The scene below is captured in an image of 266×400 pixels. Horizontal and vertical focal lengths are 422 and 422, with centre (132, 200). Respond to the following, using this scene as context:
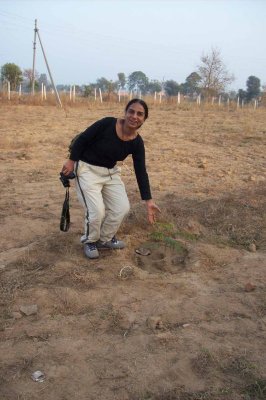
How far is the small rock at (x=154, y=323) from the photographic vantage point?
2758 mm

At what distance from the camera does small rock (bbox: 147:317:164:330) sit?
276 cm

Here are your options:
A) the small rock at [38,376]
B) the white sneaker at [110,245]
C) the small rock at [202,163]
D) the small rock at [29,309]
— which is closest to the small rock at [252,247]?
the white sneaker at [110,245]

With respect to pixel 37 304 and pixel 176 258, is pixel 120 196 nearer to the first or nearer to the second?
pixel 176 258

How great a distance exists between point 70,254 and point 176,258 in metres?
0.96

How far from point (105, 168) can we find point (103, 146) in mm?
208

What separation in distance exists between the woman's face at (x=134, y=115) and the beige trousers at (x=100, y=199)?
490 mm

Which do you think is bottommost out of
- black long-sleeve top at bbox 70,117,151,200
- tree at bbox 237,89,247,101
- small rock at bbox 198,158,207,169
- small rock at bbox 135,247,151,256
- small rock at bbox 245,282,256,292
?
small rock at bbox 245,282,256,292

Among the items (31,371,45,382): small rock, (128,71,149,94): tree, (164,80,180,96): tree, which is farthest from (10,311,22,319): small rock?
(128,71,149,94): tree

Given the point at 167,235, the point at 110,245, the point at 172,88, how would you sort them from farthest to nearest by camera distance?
the point at 172,88
the point at 167,235
the point at 110,245

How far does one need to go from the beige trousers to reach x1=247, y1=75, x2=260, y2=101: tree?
44109mm

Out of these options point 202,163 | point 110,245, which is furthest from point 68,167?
point 202,163

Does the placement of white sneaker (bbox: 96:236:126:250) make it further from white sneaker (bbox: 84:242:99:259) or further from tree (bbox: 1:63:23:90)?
tree (bbox: 1:63:23:90)

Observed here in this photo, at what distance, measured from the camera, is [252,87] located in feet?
155

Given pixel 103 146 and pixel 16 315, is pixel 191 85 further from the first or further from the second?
pixel 16 315
